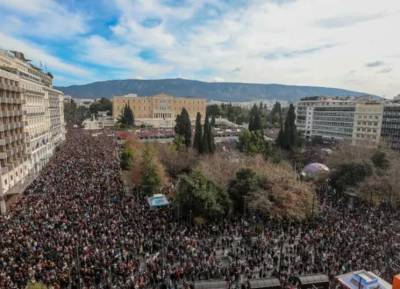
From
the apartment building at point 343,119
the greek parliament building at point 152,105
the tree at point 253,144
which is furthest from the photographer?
the greek parliament building at point 152,105

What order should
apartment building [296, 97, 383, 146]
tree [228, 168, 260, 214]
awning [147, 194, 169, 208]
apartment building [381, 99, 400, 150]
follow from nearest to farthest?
awning [147, 194, 169, 208] < tree [228, 168, 260, 214] < apartment building [381, 99, 400, 150] < apartment building [296, 97, 383, 146]

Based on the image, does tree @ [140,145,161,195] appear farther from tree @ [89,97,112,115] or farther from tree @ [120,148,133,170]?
tree @ [89,97,112,115]

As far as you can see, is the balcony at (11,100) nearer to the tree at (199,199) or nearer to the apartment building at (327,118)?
the tree at (199,199)

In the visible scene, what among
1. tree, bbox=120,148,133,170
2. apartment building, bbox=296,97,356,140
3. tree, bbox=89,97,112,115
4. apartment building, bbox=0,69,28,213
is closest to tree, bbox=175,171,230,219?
apartment building, bbox=0,69,28,213

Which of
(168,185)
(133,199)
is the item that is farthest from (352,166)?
(133,199)

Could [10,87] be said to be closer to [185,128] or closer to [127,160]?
[127,160]

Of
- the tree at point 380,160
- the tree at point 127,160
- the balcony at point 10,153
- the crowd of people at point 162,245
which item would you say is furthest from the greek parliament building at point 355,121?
the balcony at point 10,153
